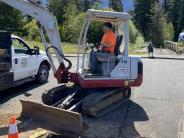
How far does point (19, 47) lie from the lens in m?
13.0

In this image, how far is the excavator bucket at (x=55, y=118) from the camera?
26.8ft

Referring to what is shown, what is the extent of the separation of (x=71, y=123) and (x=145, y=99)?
13.9ft

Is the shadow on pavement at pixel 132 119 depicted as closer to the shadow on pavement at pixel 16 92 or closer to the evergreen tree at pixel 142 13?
the shadow on pavement at pixel 16 92

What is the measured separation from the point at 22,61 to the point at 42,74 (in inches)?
71.5

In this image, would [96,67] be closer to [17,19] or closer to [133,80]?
[133,80]

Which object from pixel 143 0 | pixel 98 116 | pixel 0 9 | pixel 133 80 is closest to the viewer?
pixel 98 116

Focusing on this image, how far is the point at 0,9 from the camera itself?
4422 cm

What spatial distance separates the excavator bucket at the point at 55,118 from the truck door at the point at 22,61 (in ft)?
10.1

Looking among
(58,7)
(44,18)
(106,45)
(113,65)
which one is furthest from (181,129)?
(58,7)

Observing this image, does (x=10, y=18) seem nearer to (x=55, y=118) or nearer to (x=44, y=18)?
(x=44, y=18)

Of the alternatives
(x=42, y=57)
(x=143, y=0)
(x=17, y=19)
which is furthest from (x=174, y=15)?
(x=42, y=57)

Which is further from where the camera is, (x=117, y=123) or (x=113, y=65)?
(x=113, y=65)

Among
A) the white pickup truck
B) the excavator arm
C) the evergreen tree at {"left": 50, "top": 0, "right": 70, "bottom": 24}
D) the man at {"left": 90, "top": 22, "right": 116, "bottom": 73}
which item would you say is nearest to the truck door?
the white pickup truck

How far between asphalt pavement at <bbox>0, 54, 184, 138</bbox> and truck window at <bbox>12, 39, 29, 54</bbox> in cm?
124
